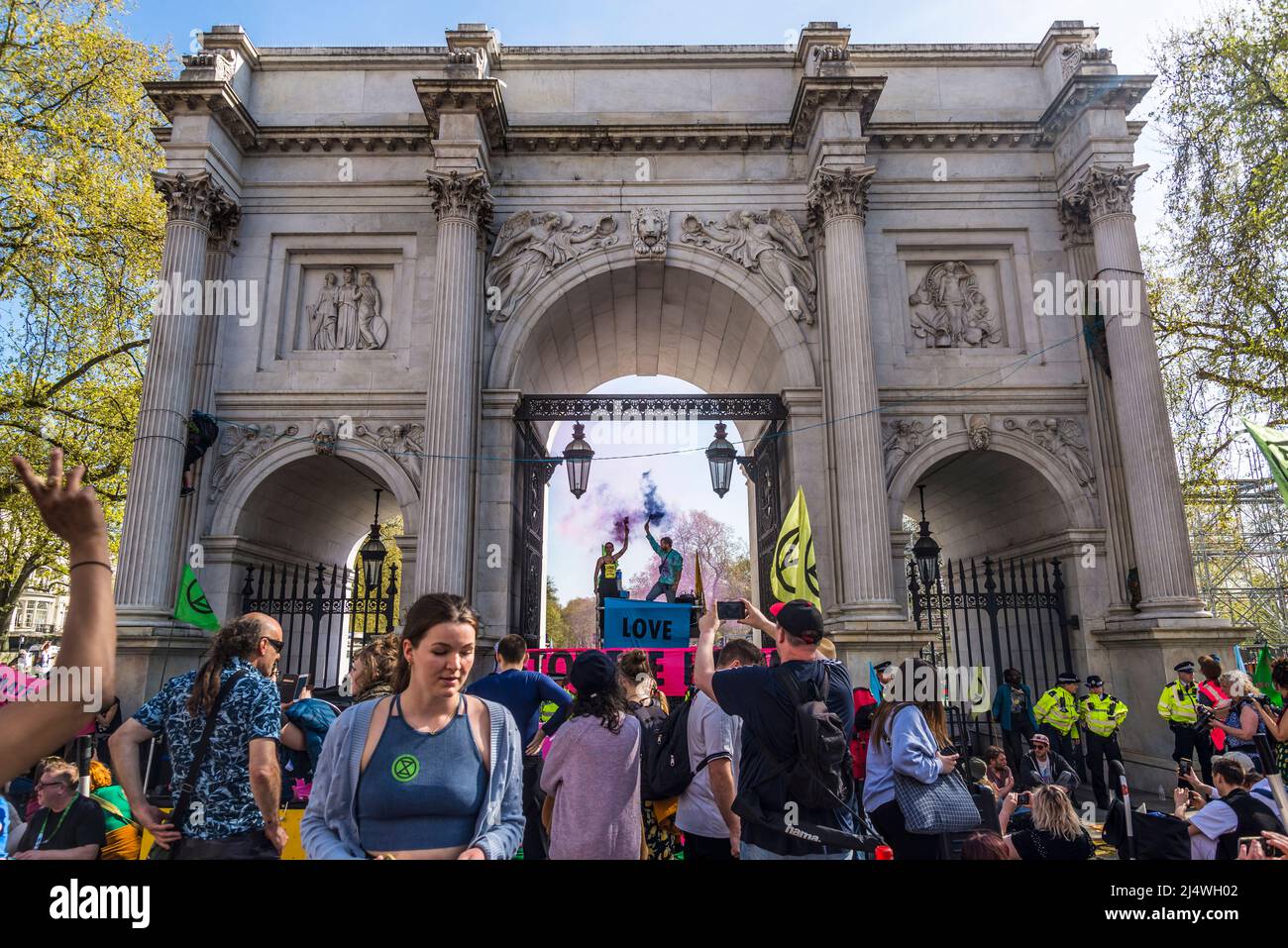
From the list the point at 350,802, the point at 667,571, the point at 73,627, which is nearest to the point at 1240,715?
the point at 667,571

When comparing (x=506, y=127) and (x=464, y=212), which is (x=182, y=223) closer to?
(x=464, y=212)

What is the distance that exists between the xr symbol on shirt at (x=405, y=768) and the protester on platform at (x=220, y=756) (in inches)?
58.7

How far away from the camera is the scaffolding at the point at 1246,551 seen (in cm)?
2036

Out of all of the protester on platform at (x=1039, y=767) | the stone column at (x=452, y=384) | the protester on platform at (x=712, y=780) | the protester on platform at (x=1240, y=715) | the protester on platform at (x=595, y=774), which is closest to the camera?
the protester on platform at (x=595, y=774)

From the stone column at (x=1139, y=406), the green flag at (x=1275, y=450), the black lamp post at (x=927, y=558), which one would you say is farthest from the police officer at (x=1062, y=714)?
the green flag at (x=1275, y=450)

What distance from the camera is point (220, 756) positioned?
375cm

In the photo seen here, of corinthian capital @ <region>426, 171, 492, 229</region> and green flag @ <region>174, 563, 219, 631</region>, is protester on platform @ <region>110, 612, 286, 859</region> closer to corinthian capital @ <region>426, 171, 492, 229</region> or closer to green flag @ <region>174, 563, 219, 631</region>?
green flag @ <region>174, 563, 219, 631</region>

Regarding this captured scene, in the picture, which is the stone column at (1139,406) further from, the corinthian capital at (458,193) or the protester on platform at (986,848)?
the corinthian capital at (458,193)

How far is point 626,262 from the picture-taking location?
15.3m

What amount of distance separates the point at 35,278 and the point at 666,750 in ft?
72.0

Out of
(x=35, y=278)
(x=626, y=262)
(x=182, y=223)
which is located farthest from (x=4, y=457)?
(x=626, y=262)

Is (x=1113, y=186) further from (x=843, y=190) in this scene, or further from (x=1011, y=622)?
(x=1011, y=622)

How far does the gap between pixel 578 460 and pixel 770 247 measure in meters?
5.89
